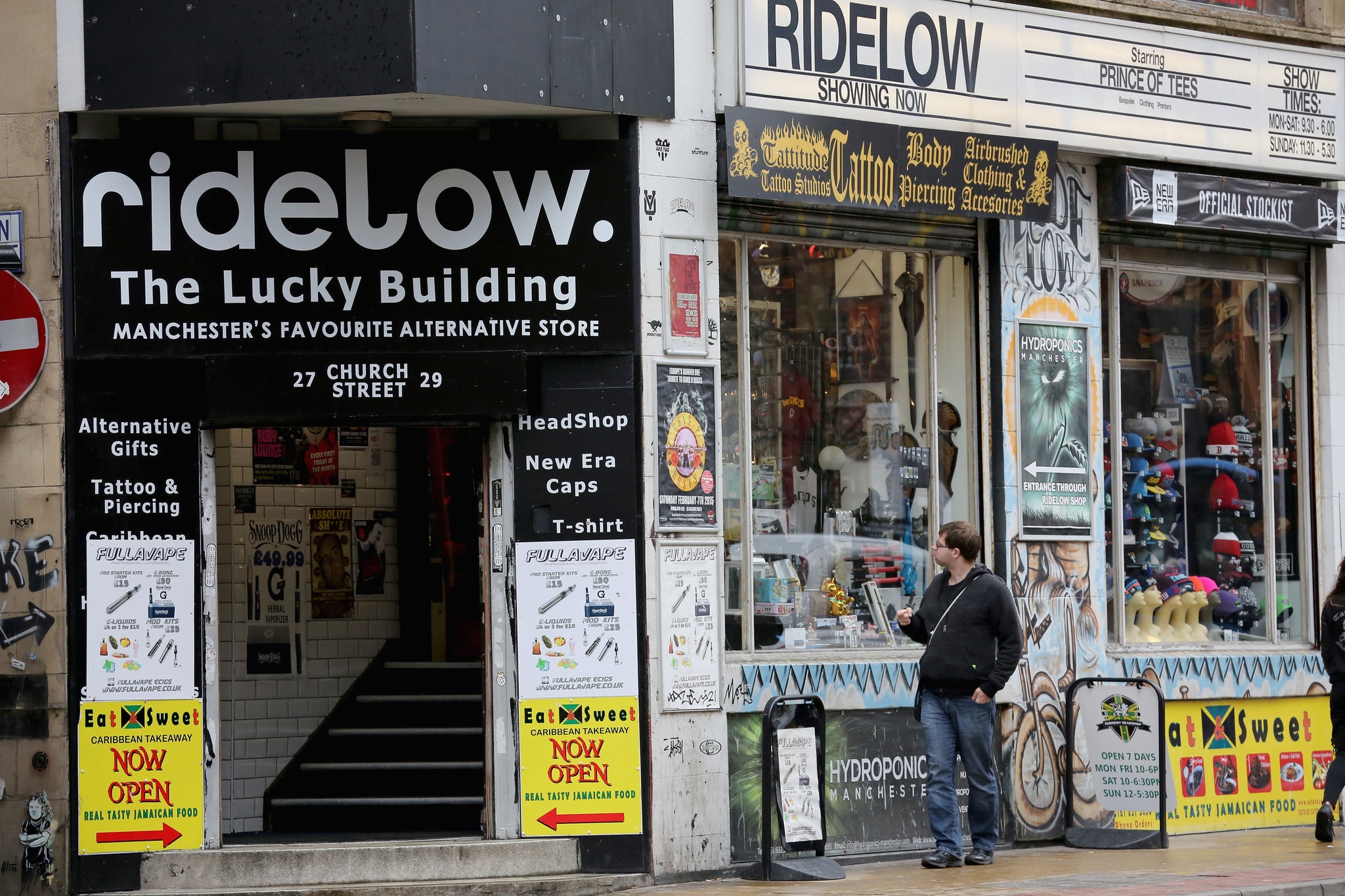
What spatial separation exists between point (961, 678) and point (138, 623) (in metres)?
4.81

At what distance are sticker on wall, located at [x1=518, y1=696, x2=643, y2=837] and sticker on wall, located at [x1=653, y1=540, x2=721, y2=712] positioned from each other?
0.30m

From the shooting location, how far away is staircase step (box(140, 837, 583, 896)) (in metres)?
8.93

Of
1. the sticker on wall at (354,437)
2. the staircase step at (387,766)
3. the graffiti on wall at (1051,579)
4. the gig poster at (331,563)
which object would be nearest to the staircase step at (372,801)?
the staircase step at (387,766)

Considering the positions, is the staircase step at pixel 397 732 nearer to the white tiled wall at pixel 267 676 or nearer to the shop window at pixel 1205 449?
the white tiled wall at pixel 267 676

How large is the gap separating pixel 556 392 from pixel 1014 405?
133 inches

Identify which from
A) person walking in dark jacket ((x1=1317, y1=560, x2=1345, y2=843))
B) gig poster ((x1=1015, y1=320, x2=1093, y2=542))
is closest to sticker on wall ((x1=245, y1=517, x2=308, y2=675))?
gig poster ((x1=1015, y1=320, x2=1093, y2=542))

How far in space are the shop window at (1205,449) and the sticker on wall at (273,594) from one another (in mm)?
5973

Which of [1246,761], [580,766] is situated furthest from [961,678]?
[1246,761]

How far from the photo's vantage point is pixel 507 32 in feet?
29.8

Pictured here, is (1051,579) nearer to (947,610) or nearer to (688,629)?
(947,610)

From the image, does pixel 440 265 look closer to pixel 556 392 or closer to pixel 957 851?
pixel 556 392

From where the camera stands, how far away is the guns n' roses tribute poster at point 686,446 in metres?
9.59

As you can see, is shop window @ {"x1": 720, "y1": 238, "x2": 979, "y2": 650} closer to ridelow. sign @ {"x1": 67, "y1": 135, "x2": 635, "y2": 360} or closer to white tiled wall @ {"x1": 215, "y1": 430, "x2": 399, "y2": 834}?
ridelow. sign @ {"x1": 67, "y1": 135, "x2": 635, "y2": 360}

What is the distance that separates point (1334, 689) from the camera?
10.8 meters
